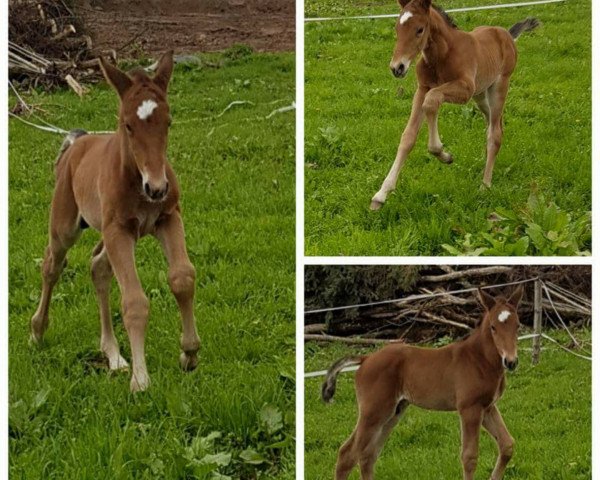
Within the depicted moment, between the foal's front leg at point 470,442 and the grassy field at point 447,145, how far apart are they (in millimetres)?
844

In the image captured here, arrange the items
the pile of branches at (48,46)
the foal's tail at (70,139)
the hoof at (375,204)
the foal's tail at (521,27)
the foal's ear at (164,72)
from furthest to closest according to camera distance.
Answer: the pile of branches at (48,46), the foal's tail at (521,27), the foal's tail at (70,139), the hoof at (375,204), the foal's ear at (164,72)

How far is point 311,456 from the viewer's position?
388 centimetres

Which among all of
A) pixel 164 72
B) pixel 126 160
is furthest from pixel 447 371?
pixel 164 72

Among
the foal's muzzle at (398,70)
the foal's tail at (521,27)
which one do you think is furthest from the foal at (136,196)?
the foal's tail at (521,27)

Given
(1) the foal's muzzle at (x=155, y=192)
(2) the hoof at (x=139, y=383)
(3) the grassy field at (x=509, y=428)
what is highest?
(1) the foal's muzzle at (x=155, y=192)

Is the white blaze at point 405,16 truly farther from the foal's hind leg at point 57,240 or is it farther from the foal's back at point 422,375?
the foal's hind leg at point 57,240

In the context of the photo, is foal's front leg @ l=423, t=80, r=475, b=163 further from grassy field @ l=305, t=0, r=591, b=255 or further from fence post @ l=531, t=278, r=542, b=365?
fence post @ l=531, t=278, r=542, b=365

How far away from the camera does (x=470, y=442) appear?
11.6 ft

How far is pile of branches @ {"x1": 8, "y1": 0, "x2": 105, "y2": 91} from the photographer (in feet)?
28.7

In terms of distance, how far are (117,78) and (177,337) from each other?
60.6 inches

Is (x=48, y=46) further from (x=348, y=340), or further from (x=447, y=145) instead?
(x=348, y=340)

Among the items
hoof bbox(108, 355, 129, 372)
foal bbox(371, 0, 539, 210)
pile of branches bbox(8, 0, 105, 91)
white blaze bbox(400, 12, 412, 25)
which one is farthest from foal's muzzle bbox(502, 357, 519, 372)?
pile of branches bbox(8, 0, 105, 91)

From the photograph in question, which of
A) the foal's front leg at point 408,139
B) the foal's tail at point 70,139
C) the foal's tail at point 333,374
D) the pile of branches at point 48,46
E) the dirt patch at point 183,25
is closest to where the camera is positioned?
the foal's tail at point 333,374

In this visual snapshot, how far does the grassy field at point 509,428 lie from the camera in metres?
3.81
